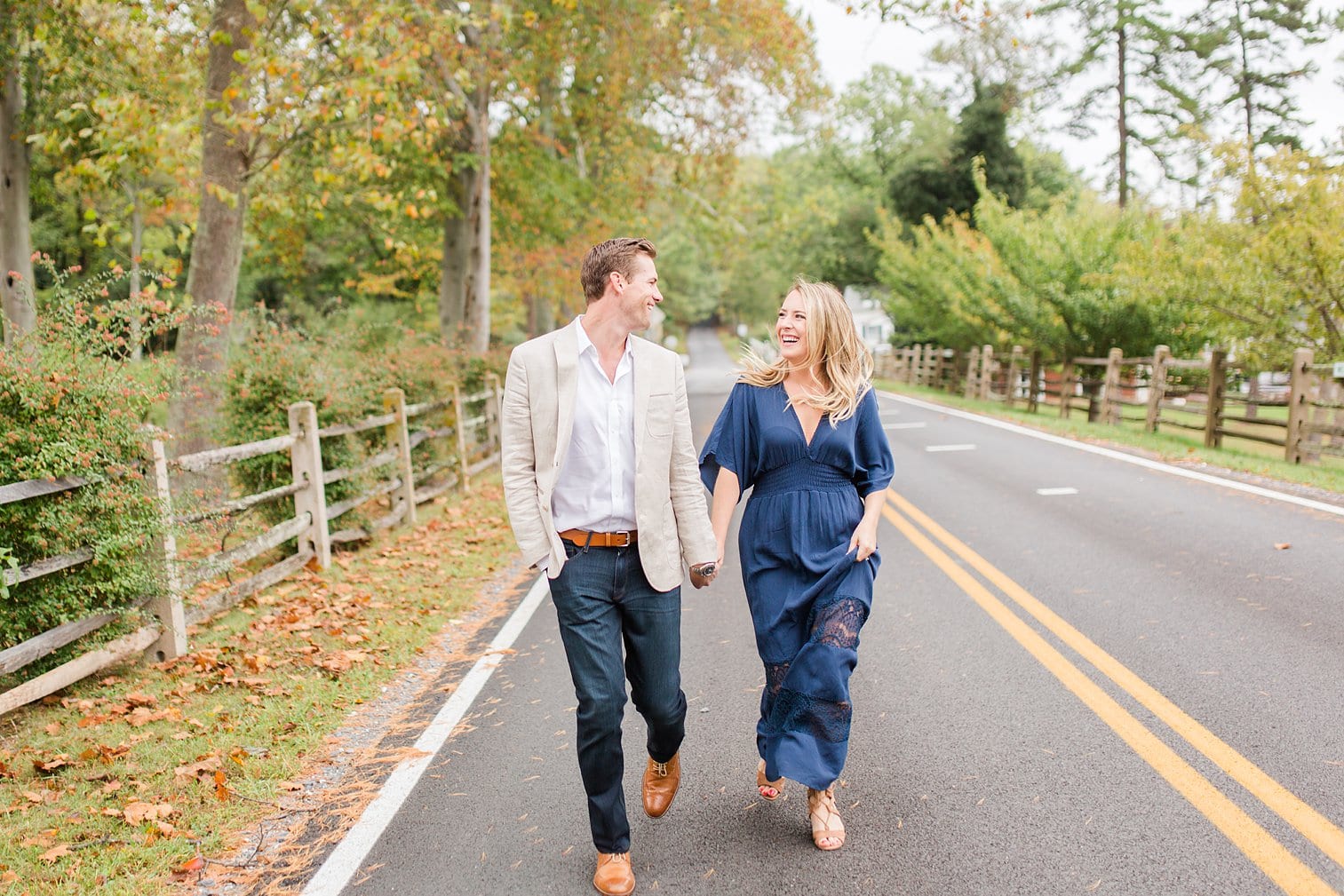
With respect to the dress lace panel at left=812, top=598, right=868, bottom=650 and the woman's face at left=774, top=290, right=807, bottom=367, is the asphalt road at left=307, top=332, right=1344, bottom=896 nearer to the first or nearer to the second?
the dress lace panel at left=812, top=598, right=868, bottom=650

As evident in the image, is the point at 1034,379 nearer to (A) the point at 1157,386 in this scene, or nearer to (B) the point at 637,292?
(A) the point at 1157,386

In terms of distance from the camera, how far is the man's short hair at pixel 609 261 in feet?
11.2

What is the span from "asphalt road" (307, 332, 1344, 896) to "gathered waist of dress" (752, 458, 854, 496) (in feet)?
4.13

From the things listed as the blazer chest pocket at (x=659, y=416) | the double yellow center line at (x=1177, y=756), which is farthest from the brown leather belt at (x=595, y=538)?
the double yellow center line at (x=1177, y=756)

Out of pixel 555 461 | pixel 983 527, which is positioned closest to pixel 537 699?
pixel 555 461

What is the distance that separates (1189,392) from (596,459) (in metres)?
16.4

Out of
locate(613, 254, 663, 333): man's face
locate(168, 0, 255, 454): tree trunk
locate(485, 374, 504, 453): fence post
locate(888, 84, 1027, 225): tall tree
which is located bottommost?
locate(485, 374, 504, 453): fence post

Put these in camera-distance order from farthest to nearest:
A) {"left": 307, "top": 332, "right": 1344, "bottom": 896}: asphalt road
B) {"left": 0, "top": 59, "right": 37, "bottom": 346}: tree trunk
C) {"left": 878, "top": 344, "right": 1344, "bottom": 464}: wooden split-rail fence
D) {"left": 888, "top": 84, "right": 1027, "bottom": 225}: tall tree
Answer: {"left": 888, "top": 84, "right": 1027, "bottom": 225}: tall tree → {"left": 0, "top": 59, "right": 37, "bottom": 346}: tree trunk → {"left": 878, "top": 344, "right": 1344, "bottom": 464}: wooden split-rail fence → {"left": 307, "top": 332, "right": 1344, "bottom": 896}: asphalt road

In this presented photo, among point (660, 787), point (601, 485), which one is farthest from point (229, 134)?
point (660, 787)

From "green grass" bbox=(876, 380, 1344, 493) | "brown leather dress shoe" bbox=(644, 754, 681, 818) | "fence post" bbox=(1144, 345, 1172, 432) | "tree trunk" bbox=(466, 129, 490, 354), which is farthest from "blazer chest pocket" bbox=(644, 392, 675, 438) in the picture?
"fence post" bbox=(1144, 345, 1172, 432)

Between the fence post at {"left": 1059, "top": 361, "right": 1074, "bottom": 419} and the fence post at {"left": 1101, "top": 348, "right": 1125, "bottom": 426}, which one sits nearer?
the fence post at {"left": 1101, "top": 348, "right": 1125, "bottom": 426}

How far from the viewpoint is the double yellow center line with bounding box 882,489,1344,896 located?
341 cm

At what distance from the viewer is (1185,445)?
637 inches

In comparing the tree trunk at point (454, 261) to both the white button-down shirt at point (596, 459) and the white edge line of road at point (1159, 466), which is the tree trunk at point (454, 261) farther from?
the white button-down shirt at point (596, 459)
